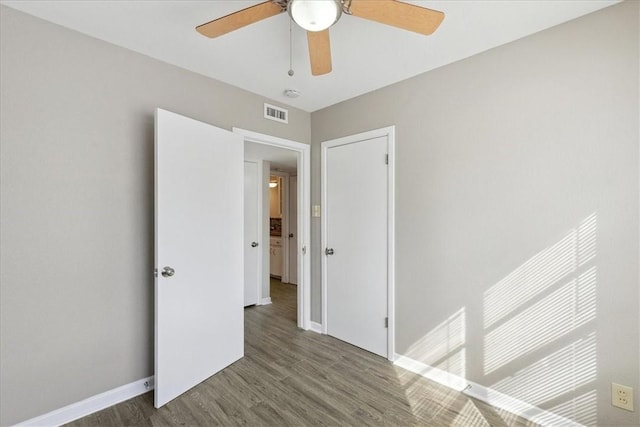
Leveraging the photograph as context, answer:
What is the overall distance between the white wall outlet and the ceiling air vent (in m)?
3.15

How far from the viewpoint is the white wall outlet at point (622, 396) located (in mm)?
1608

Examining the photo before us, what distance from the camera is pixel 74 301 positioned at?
6.16ft

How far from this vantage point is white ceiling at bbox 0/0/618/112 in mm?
1680

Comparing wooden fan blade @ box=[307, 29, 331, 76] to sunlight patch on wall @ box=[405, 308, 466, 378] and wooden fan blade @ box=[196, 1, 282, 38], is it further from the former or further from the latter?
sunlight patch on wall @ box=[405, 308, 466, 378]

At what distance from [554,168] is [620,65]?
23.9 inches

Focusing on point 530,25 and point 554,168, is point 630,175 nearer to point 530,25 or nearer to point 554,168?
point 554,168

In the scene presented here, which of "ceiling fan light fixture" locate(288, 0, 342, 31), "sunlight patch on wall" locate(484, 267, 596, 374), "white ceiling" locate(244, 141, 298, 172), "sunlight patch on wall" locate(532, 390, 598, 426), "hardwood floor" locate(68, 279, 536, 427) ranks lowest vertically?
"hardwood floor" locate(68, 279, 536, 427)

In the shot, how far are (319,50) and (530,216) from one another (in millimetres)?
1664

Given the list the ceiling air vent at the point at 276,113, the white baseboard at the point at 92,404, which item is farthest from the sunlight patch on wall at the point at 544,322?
the ceiling air vent at the point at 276,113

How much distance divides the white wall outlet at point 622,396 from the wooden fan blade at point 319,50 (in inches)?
95.6

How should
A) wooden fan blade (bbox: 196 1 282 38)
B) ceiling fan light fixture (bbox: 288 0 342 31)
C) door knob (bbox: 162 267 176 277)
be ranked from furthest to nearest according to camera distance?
1. door knob (bbox: 162 267 176 277)
2. wooden fan blade (bbox: 196 1 282 38)
3. ceiling fan light fixture (bbox: 288 0 342 31)

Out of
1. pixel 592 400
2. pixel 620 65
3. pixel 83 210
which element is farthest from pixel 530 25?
pixel 83 210

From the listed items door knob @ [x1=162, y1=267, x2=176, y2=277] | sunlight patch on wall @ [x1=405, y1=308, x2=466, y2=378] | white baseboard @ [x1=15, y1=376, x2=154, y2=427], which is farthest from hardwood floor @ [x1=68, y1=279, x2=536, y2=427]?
door knob @ [x1=162, y1=267, x2=176, y2=277]

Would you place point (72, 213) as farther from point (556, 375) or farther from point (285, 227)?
point (285, 227)
